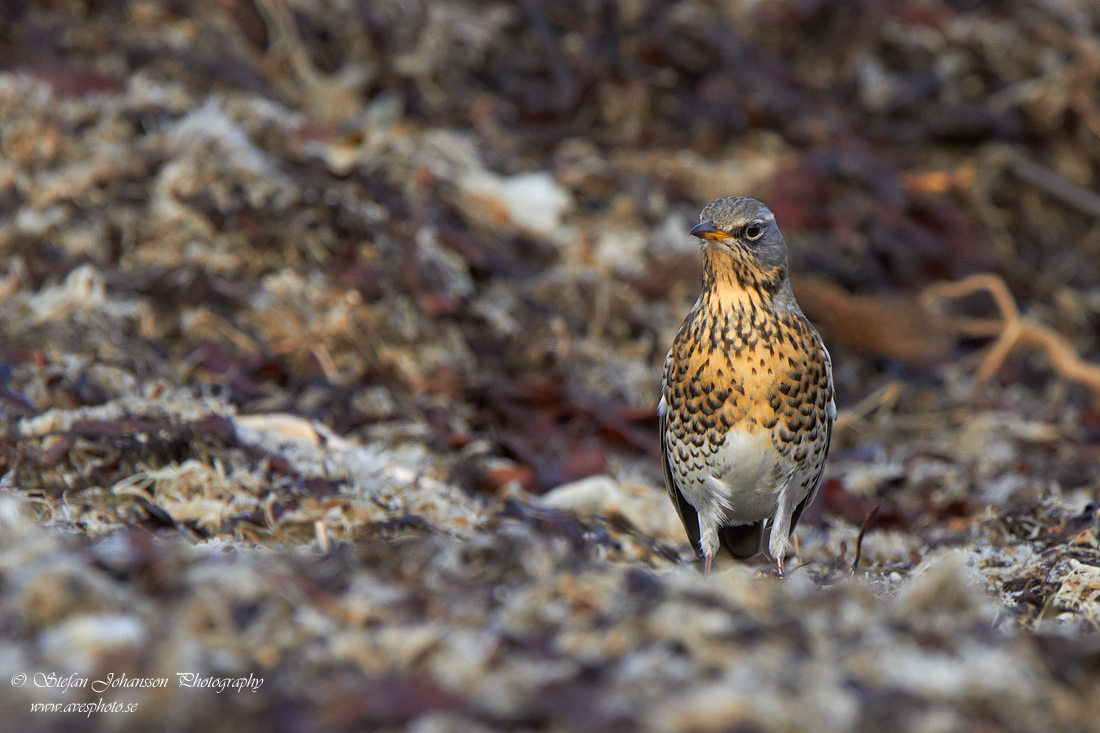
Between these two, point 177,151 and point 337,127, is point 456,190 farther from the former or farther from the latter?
point 177,151

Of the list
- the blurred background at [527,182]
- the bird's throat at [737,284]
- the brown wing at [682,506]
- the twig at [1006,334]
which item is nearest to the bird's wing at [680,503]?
the brown wing at [682,506]

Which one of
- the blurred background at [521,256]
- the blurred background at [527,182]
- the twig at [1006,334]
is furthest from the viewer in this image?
the twig at [1006,334]

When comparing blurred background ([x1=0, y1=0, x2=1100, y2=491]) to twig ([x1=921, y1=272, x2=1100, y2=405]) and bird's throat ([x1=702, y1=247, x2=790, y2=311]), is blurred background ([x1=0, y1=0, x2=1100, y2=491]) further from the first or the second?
bird's throat ([x1=702, y1=247, x2=790, y2=311])

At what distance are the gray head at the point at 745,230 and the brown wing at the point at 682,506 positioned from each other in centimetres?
71

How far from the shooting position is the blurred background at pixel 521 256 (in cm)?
430

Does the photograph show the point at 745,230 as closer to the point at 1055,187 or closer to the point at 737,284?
the point at 737,284

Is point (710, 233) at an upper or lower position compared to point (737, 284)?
upper

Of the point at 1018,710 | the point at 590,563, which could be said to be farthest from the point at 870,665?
the point at 590,563

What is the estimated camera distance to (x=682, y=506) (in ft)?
14.7

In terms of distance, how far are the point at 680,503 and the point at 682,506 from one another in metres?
0.02

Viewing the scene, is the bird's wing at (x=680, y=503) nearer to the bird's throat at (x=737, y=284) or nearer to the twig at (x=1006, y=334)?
the bird's throat at (x=737, y=284)

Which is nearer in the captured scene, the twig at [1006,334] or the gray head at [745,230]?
the gray head at [745,230]

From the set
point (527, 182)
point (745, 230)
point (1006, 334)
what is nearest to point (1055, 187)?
point (1006, 334)

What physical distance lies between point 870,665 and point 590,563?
0.75 meters
